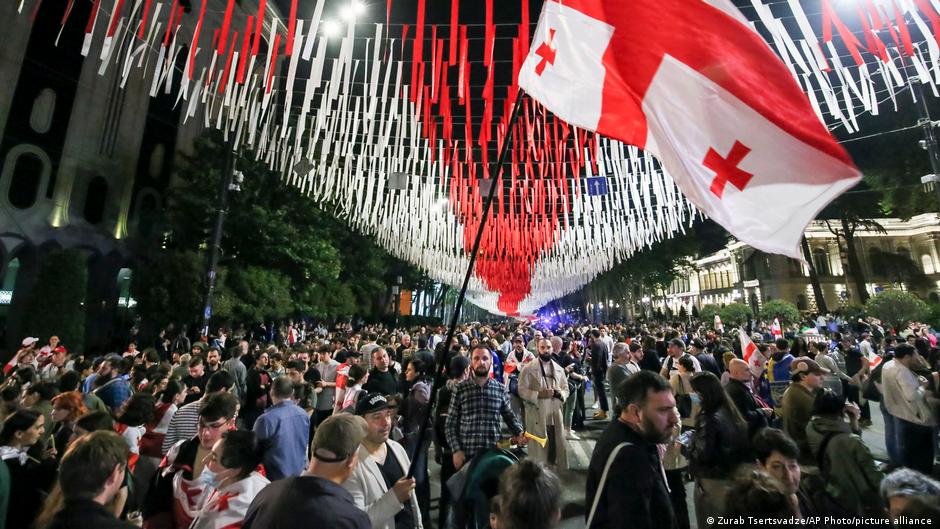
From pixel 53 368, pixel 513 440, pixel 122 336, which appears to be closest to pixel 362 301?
pixel 122 336

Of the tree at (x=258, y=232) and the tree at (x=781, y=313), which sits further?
the tree at (x=781, y=313)

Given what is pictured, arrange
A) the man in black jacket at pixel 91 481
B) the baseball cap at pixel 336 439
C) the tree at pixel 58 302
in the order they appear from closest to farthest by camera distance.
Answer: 1. the man in black jacket at pixel 91 481
2. the baseball cap at pixel 336 439
3. the tree at pixel 58 302

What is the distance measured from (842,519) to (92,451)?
191 inches

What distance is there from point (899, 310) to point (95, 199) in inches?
1635

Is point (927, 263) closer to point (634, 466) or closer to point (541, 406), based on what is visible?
point (541, 406)

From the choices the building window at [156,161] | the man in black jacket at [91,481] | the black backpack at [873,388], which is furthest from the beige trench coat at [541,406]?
the building window at [156,161]

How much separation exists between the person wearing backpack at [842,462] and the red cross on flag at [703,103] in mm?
1851

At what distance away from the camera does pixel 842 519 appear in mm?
3059

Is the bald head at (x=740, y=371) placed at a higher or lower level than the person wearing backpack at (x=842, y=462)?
higher

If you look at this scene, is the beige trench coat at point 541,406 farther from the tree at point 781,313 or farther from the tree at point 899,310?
the tree at point 781,313

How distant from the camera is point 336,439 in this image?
7.56 ft

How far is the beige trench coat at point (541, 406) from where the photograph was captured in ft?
22.1

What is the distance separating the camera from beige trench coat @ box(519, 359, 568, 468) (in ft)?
22.1

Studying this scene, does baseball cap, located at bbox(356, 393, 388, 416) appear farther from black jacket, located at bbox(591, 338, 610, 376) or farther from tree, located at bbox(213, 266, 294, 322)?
tree, located at bbox(213, 266, 294, 322)
